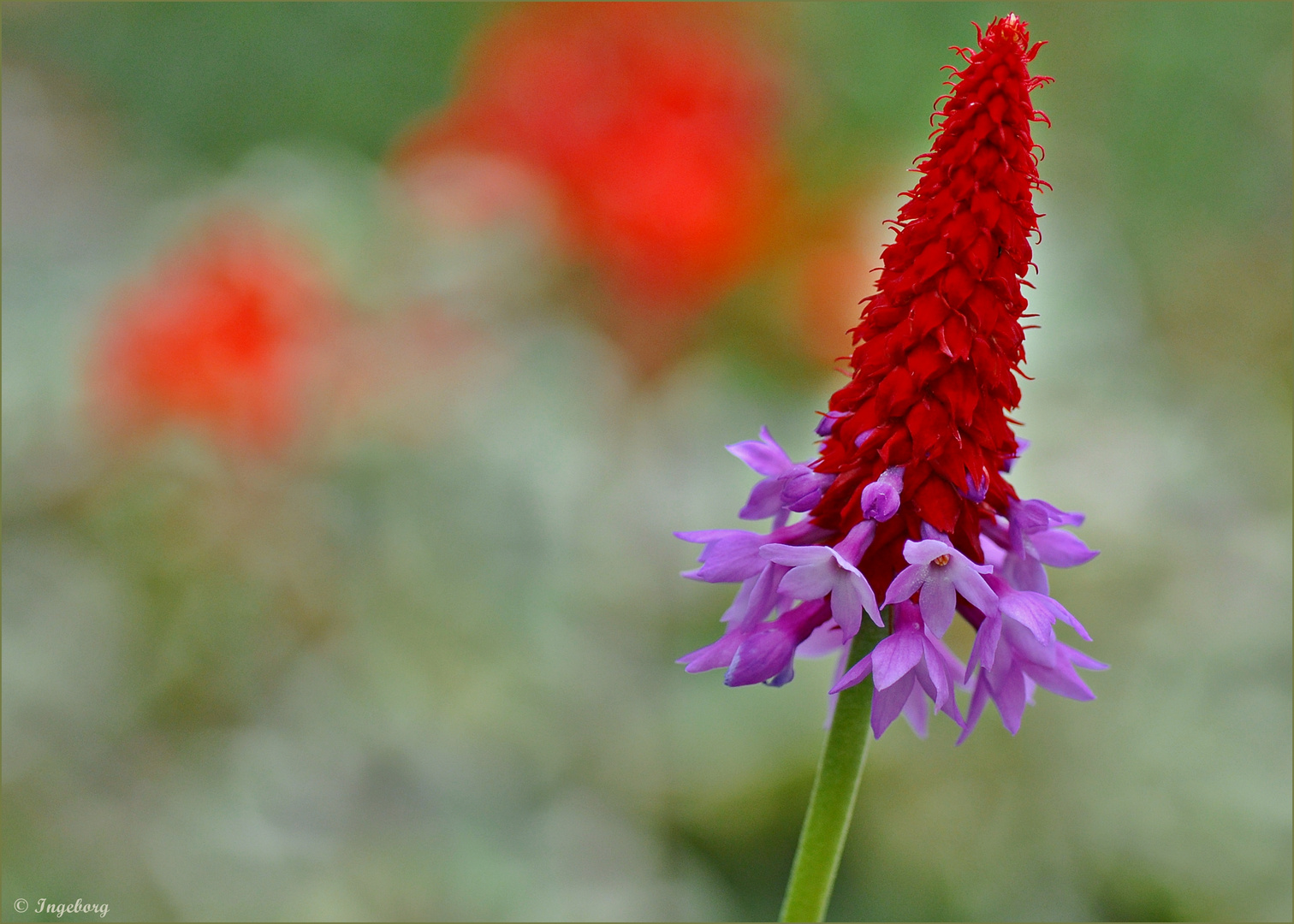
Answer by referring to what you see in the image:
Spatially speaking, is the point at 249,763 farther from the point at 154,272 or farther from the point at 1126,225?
the point at 1126,225

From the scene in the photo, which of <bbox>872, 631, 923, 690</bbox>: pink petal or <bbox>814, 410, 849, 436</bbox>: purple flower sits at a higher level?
<bbox>814, 410, 849, 436</bbox>: purple flower

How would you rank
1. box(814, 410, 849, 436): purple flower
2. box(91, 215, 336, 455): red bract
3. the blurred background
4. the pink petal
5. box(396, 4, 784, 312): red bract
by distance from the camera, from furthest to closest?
box(396, 4, 784, 312): red bract → box(91, 215, 336, 455): red bract → the blurred background → box(814, 410, 849, 436): purple flower → the pink petal

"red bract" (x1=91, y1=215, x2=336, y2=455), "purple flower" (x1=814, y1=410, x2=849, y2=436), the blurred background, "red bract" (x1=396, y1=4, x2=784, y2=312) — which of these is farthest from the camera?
"red bract" (x1=396, y1=4, x2=784, y2=312)

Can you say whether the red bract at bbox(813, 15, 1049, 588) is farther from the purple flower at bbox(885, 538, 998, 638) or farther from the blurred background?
the blurred background

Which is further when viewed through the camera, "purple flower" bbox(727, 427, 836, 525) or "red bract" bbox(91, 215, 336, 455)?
"red bract" bbox(91, 215, 336, 455)

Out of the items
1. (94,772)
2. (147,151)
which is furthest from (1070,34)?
(94,772)

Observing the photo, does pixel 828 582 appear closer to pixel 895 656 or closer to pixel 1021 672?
pixel 895 656

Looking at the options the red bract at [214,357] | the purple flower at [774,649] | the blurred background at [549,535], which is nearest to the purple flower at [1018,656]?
the purple flower at [774,649]

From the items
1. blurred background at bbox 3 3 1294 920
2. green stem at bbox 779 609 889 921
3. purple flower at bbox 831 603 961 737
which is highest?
blurred background at bbox 3 3 1294 920

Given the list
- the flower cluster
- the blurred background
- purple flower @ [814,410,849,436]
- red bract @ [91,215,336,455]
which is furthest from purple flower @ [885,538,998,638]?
red bract @ [91,215,336,455]

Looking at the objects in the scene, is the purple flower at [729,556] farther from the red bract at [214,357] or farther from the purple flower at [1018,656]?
the red bract at [214,357]
